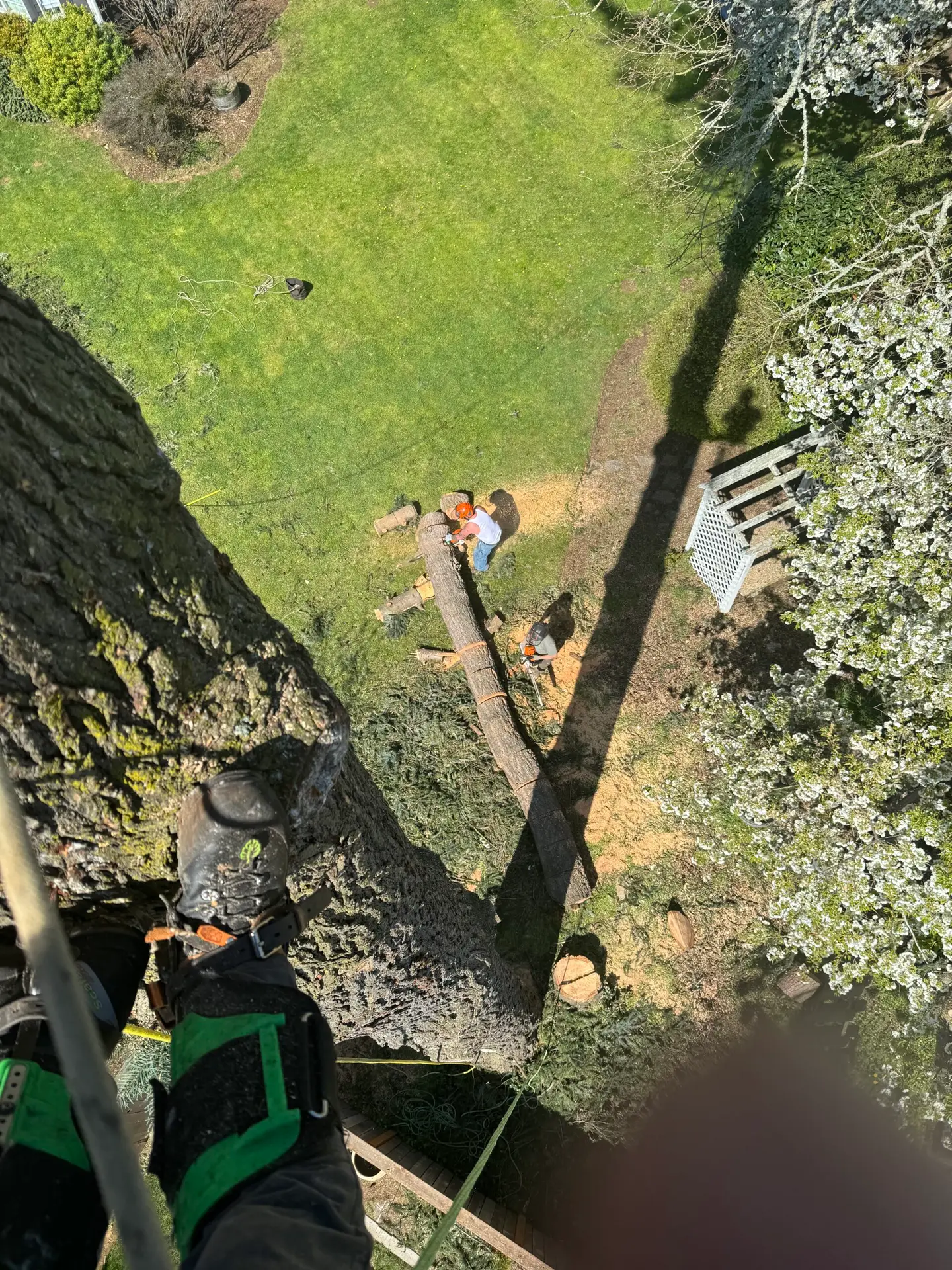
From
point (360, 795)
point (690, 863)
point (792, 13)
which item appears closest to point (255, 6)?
point (792, 13)

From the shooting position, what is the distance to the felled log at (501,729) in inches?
306

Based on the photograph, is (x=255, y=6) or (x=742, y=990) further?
(x=255, y=6)

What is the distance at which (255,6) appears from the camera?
11289 millimetres

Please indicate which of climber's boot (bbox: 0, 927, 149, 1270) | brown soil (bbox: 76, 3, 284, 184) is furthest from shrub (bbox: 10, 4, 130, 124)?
climber's boot (bbox: 0, 927, 149, 1270)

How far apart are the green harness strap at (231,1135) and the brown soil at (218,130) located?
469 inches

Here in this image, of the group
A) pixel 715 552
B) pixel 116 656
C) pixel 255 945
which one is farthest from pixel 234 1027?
pixel 715 552

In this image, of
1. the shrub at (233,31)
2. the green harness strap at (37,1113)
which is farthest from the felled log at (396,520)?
the shrub at (233,31)

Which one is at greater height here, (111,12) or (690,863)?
(111,12)

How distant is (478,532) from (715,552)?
2811 millimetres

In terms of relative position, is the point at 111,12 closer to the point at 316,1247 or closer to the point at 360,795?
the point at 360,795

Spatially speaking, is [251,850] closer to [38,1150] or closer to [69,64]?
[38,1150]

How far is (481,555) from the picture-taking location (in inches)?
342

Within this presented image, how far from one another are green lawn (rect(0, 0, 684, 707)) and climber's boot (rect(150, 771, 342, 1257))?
244 inches

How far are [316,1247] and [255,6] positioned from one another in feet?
50.5
